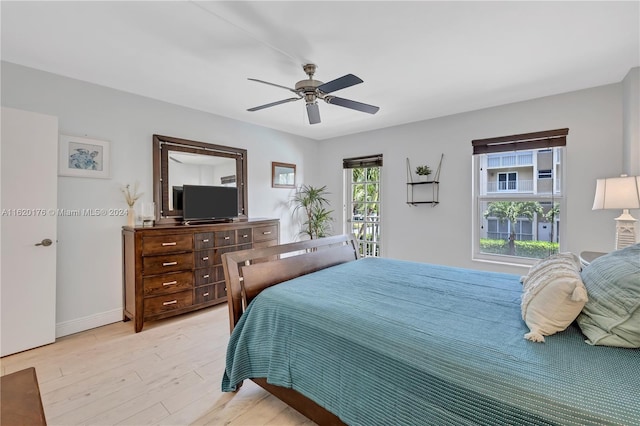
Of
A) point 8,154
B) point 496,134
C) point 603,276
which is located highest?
point 496,134

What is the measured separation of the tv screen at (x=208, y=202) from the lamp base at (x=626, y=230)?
4.04m

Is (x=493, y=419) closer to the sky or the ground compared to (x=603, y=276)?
closer to the ground

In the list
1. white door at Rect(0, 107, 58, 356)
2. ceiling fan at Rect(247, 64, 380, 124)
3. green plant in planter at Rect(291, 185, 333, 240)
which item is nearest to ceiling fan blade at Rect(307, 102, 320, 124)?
ceiling fan at Rect(247, 64, 380, 124)

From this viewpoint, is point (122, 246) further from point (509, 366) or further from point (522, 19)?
point (522, 19)

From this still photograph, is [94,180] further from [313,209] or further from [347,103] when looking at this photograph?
[313,209]

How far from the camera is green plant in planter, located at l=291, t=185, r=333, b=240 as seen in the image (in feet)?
16.9

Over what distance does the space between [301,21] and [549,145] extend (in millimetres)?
3112

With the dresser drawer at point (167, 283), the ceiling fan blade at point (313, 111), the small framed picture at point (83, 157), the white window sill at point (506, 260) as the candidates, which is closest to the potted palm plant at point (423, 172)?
the white window sill at point (506, 260)

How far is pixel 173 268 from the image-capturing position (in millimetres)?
3133

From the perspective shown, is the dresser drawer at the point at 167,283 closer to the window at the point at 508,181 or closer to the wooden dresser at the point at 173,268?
the wooden dresser at the point at 173,268

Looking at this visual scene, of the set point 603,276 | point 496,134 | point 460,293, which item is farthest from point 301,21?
point 496,134

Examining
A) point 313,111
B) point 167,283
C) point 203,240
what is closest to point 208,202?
point 203,240

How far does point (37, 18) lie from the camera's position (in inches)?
77.0

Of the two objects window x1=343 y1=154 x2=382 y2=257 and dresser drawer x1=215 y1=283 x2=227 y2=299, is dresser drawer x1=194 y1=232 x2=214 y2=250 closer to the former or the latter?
dresser drawer x1=215 y1=283 x2=227 y2=299
